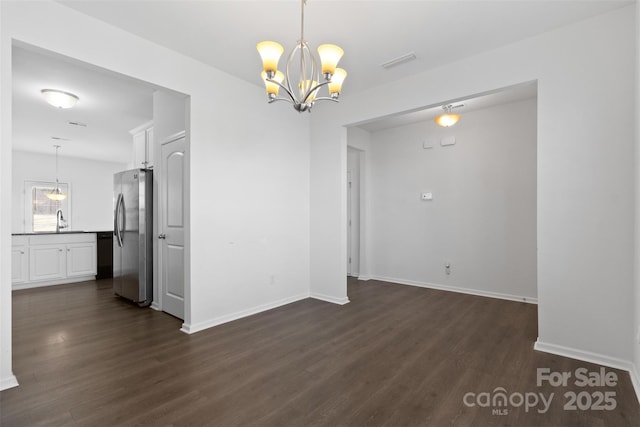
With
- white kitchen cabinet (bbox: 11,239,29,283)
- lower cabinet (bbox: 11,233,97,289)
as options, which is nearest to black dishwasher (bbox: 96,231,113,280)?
lower cabinet (bbox: 11,233,97,289)

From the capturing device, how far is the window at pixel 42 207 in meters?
7.94

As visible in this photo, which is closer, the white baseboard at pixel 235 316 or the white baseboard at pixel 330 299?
the white baseboard at pixel 235 316

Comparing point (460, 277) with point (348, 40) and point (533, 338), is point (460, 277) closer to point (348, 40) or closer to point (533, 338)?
point (533, 338)

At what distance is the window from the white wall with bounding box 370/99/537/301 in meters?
8.48

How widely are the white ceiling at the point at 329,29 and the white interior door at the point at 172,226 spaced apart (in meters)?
1.01

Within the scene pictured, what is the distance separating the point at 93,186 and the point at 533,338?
10779mm

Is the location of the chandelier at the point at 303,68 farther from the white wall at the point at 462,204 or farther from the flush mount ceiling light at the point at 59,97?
the flush mount ceiling light at the point at 59,97

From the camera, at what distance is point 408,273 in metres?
5.53

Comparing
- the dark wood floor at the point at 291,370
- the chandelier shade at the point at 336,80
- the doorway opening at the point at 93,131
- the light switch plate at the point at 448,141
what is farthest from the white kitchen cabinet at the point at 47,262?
the light switch plate at the point at 448,141

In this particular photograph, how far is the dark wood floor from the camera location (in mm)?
1888

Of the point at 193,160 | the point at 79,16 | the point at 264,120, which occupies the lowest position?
the point at 193,160

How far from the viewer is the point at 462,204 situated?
4953 mm

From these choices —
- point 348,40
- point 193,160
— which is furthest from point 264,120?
point 348,40

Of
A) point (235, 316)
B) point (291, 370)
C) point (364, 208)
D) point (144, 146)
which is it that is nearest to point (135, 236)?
point (144, 146)
